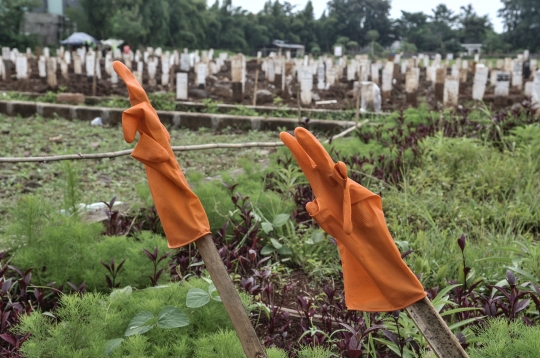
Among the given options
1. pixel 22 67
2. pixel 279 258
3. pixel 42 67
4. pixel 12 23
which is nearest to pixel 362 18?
pixel 12 23

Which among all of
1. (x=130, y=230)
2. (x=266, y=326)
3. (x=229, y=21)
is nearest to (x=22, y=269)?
(x=130, y=230)

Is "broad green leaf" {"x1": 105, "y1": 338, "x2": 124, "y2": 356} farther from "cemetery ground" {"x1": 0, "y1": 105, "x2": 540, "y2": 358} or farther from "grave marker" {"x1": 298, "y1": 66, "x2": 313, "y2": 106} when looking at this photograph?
"grave marker" {"x1": 298, "y1": 66, "x2": 313, "y2": 106}

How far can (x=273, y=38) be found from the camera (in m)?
53.7

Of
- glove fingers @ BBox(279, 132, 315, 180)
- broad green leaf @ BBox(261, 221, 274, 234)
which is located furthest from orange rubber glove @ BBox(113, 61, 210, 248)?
broad green leaf @ BBox(261, 221, 274, 234)

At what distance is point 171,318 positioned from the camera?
1637 millimetres

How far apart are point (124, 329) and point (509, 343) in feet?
3.46

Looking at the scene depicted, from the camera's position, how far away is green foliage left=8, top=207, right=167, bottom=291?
2223mm

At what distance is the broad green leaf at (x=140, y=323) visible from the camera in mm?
1634

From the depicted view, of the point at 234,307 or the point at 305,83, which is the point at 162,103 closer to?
the point at 305,83

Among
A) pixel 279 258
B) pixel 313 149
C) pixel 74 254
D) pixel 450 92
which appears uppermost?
pixel 313 149

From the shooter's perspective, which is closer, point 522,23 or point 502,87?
point 502,87

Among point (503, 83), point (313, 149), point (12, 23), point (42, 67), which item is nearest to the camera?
point (313, 149)

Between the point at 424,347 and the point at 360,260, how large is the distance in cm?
72

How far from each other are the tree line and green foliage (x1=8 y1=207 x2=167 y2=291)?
110ft
